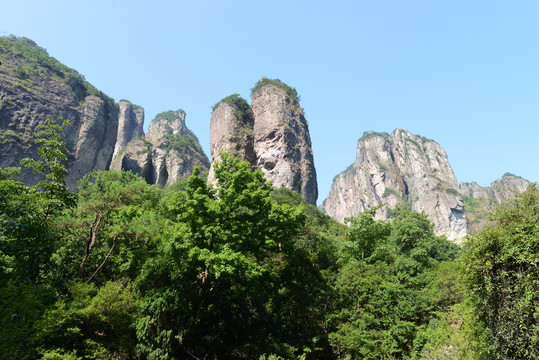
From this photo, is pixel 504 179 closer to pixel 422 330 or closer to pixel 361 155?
pixel 361 155

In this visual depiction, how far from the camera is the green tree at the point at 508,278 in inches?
275

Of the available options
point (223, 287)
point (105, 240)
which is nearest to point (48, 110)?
point (105, 240)

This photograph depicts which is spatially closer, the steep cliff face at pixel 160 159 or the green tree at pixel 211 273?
the green tree at pixel 211 273

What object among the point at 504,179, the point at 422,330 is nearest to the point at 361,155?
the point at 504,179

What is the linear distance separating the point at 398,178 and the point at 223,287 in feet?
439

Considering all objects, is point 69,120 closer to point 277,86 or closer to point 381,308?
point 277,86

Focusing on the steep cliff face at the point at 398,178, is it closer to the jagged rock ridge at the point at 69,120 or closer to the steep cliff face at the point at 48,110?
the jagged rock ridge at the point at 69,120

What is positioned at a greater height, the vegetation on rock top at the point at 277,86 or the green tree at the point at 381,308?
the vegetation on rock top at the point at 277,86

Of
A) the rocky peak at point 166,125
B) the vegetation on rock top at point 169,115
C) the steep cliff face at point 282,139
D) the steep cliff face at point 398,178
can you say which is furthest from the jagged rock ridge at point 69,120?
the steep cliff face at point 398,178

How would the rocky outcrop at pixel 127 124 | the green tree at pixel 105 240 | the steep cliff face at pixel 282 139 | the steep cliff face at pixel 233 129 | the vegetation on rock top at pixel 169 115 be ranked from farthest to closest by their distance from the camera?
the vegetation on rock top at pixel 169 115 → the rocky outcrop at pixel 127 124 → the steep cliff face at pixel 233 129 → the steep cliff face at pixel 282 139 → the green tree at pixel 105 240

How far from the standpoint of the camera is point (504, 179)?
445ft

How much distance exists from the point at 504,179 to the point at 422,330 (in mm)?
161135

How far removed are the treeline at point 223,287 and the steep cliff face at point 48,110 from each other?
37.7m

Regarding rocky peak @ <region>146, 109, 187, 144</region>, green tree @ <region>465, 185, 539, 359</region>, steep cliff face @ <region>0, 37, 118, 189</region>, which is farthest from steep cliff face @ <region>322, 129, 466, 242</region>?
green tree @ <region>465, 185, 539, 359</region>
